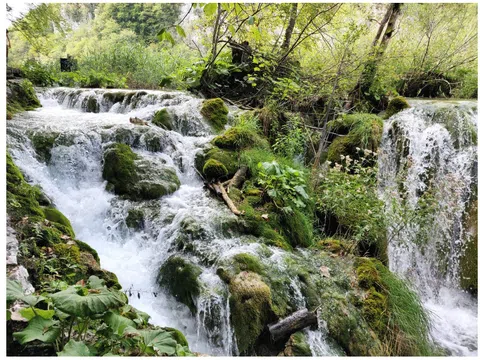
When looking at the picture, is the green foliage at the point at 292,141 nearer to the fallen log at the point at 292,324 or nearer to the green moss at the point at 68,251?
the fallen log at the point at 292,324

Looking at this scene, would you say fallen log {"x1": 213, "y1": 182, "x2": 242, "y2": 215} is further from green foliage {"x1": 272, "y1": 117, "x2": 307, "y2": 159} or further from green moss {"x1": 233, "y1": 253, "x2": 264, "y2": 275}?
green foliage {"x1": 272, "y1": 117, "x2": 307, "y2": 159}

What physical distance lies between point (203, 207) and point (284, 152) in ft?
8.09

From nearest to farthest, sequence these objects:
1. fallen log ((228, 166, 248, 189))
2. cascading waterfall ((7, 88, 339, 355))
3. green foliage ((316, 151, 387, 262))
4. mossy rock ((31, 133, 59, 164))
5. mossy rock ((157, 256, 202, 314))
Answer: cascading waterfall ((7, 88, 339, 355)), mossy rock ((157, 256, 202, 314)), green foliage ((316, 151, 387, 262)), mossy rock ((31, 133, 59, 164)), fallen log ((228, 166, 248, 189))

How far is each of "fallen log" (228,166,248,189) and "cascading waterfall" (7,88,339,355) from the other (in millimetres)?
549

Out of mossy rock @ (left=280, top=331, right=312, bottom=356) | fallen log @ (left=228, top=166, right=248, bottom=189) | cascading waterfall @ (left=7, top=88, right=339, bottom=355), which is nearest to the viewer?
mossy rock @ (left=280, top=331, right=312, bottom=356)

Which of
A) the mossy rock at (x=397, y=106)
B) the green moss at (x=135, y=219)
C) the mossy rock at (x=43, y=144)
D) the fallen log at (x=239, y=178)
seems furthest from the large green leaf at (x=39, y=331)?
the mossy rock at (x=397, y=106)

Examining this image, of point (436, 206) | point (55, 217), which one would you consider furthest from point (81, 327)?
point (436, 206)

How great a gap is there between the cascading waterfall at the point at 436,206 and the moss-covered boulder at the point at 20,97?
8.10 m

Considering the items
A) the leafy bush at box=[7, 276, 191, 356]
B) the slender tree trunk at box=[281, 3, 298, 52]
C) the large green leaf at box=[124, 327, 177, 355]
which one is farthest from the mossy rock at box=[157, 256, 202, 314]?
the slender tree trunk at box=[281, 3, 298, 52]

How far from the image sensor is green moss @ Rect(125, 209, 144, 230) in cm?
429

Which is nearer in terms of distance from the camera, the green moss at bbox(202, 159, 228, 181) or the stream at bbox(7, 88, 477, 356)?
the stream at bbox(7, 88, 477, 356)

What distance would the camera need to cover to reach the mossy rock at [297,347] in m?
2.95

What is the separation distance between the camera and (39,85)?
10039mm
